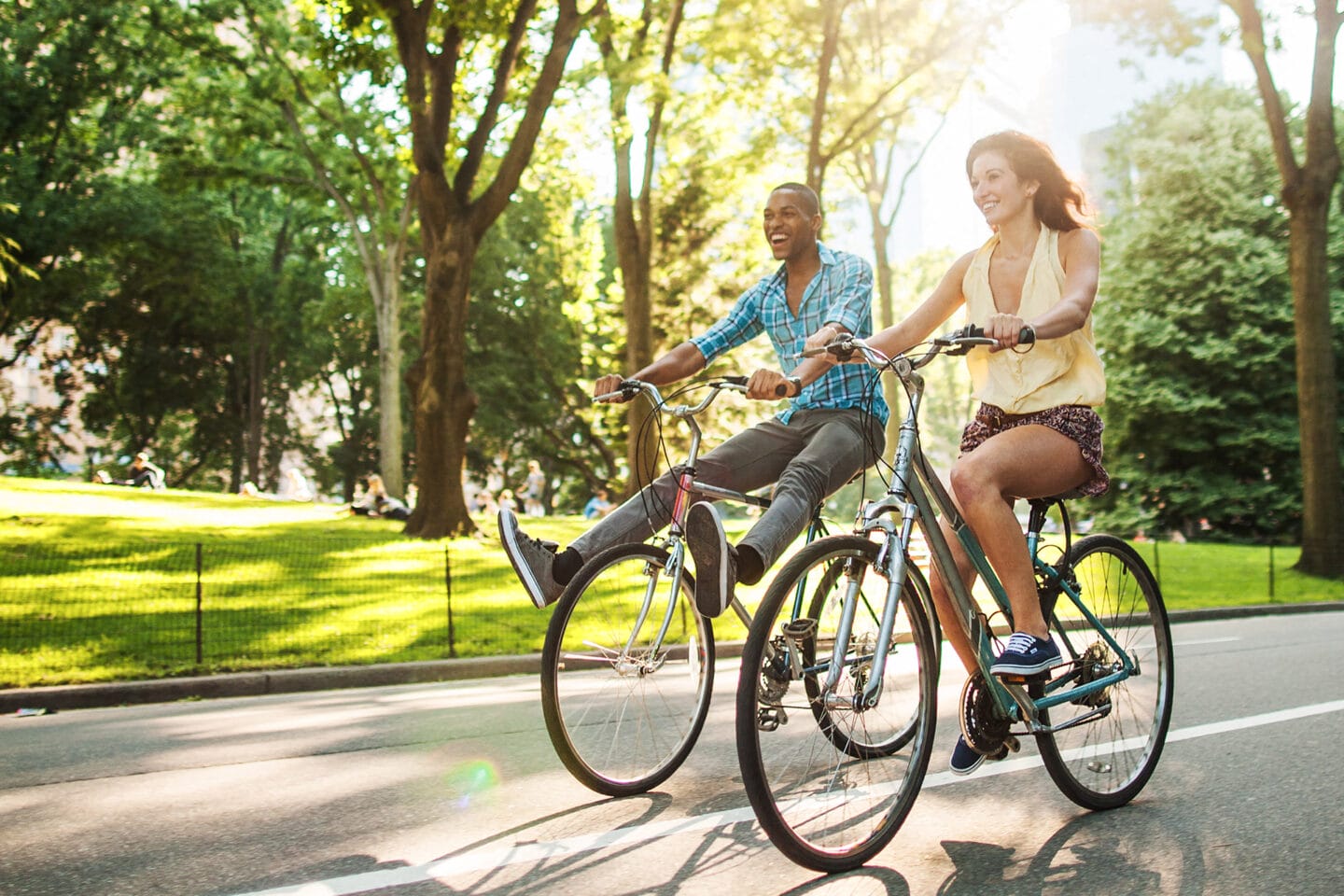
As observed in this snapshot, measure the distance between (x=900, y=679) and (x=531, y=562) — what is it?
1285 mm

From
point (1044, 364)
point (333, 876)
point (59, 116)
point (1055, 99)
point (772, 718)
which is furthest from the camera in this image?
point (1055, 99)

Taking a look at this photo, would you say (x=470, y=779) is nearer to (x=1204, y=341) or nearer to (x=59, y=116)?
(x=1204, y=341)

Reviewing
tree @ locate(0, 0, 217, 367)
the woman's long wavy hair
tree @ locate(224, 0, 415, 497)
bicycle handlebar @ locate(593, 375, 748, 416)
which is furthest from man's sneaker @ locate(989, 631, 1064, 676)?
tree @ locate(0, 0, 217, 367)

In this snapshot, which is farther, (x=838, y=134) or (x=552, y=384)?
(x=552, y=384)

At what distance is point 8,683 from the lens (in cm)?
809

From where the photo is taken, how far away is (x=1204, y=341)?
2902 centimetres

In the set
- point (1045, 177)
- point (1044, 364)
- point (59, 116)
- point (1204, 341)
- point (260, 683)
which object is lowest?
point (260, 683)

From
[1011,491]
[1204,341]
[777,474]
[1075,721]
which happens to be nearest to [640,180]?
[1204,341]

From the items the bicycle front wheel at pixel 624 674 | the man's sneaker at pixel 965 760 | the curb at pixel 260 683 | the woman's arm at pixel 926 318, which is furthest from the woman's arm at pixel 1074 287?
the curb at pixel 260 683

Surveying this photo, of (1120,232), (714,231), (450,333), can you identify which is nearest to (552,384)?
(714,231)

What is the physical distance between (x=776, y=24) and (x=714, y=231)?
1449 cm

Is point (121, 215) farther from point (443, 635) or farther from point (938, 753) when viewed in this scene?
point (938, 753)

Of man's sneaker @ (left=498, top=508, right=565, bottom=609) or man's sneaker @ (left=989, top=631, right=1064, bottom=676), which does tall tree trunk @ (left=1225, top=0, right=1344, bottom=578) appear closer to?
man's sneaker @ (left=989, top=631, right=1064, bottom=676)

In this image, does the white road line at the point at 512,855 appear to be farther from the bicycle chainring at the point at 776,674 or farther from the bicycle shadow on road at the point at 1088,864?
the bicycle shadow on road at the point at 1088,864
